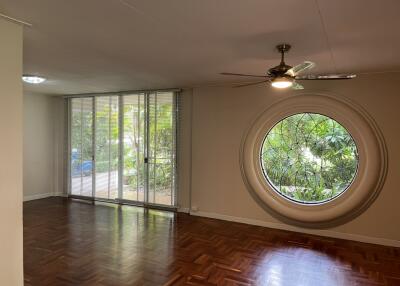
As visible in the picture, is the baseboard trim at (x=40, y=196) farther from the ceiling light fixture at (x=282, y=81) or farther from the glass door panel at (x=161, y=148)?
Answer: the ceiling light fixture at (x=282, y=81)

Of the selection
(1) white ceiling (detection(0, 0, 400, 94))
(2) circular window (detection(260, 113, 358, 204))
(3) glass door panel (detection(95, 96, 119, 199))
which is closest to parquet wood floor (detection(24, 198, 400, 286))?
(2) circular window (detection(260, 113, 358, 204))

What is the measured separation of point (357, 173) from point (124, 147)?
410 cm

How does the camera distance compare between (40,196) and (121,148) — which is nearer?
(121,148)

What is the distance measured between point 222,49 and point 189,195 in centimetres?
302

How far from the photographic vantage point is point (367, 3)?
6.14ft

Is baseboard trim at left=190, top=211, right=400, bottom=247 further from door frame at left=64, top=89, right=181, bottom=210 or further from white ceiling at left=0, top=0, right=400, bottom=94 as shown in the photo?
white ceiling at left=0, top=0, right=400, bottom=94

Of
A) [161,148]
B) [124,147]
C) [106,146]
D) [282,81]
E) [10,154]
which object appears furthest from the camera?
[106,146]

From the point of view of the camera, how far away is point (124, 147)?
5.88 metres

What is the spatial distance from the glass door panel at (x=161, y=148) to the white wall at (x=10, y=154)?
3.21 meters

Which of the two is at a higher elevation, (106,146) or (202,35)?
(202,35)

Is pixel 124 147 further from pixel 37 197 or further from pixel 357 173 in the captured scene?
pixel 357 173

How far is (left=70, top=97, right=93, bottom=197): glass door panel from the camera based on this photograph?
6.19 meters

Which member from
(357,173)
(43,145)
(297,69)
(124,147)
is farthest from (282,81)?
(43,145)

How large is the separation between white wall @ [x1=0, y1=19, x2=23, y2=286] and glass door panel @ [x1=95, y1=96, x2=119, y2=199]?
12.1 ft
